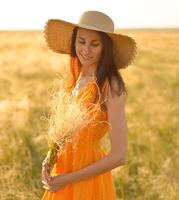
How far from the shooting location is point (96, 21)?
8.33 ft

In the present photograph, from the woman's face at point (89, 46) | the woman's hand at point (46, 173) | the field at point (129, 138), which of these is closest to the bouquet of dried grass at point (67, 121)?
the woman's hand at point (46, 173)

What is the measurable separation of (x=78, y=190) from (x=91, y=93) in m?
0.38

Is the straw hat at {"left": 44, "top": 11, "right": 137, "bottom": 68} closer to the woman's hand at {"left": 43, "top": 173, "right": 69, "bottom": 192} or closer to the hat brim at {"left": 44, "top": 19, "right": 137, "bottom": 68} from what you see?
the hat brim at {"left": 44, "top": 19, "right": 137, "bottom": 68}

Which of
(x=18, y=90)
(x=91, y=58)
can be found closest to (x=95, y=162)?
(x=91, y=58)

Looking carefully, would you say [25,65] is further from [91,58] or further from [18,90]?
[91,58]

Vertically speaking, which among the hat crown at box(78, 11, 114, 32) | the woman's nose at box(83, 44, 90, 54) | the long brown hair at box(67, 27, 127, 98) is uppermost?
the hat crown at box(78, 11, 114, 32)

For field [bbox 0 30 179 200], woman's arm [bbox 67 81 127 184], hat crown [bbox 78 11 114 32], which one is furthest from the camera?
field [bbox 0 30 179 200]

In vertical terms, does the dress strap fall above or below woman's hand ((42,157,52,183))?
above

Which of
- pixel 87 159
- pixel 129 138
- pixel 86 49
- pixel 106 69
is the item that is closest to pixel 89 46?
pixel 86 49

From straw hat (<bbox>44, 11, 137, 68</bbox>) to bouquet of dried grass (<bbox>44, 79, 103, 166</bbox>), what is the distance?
0.27m

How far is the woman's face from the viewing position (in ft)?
8.41

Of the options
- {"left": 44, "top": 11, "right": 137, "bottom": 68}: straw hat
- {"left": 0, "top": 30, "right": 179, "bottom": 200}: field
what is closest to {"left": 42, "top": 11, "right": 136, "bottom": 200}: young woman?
{"left": 44, "top": 11, "right": 137, "bottom": 68}: straw hat

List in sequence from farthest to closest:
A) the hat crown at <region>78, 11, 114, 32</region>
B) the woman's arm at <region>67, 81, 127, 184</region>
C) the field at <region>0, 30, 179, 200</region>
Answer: the field at <region>0, 30, 179, 200</region> → the hat crown at <region>78, 11, 114, 32</region> → the woman's arm at <region>67, 81, 127, 184</region>

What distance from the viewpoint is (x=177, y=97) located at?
1016cm
